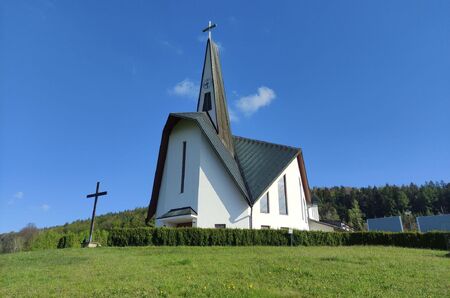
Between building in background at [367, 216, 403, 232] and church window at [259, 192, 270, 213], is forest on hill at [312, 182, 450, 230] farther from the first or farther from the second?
church window at [259, 192, 270, 213]

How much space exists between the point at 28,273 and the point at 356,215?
170ft

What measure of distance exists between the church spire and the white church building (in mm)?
83

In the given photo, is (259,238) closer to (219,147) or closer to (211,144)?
(211,144)

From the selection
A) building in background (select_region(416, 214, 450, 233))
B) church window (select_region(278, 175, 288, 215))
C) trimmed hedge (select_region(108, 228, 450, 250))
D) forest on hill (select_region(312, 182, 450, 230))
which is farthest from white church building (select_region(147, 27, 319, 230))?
forest on hill (select_region(312, 182, 450, 230))

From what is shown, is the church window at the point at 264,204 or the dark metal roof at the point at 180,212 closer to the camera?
the dark metal roof at the point at 180,212

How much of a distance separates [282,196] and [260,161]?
2939mm

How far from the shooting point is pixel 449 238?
19891 millimetres

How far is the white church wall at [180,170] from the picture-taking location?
22.4 meters

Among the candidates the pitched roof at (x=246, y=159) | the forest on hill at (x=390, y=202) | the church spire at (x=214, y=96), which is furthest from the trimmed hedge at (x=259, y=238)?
the forest on hill at (x=390, y=202)

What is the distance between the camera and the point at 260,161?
25609mm

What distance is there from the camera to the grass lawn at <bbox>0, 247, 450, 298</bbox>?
646 cm

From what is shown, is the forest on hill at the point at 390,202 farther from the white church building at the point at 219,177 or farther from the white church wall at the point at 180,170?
the white church wall at the point at 180,170

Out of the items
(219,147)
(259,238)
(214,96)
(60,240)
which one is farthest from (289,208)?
(60,240)

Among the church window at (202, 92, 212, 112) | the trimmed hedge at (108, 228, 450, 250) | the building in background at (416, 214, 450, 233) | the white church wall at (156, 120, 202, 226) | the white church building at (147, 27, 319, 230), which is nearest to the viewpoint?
the trimmed hedge at (108, 228, 450, 250)
